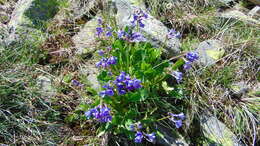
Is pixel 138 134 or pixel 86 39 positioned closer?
pixel 138 134

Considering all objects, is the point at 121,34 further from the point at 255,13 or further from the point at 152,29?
the point at 255,13

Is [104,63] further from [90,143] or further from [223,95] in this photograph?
[223,95]

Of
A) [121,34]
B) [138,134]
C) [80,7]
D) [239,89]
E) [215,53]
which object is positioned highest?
[121,34]

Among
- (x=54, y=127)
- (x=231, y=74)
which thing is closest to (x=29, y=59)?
(x=54, y=127)

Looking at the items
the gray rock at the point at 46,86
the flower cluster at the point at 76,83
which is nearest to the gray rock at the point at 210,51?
the flower cluster at the point at 76,83

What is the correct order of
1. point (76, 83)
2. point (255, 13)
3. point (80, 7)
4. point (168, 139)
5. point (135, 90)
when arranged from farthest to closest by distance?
point (255, 13) → point (80, 7) → point (76, 83) → point (168, 139) → point (135, 90)

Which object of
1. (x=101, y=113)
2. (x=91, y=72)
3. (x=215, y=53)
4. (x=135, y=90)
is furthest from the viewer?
(x=215, y=53)

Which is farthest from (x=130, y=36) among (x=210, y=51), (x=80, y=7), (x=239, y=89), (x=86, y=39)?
(x=80, y=7)

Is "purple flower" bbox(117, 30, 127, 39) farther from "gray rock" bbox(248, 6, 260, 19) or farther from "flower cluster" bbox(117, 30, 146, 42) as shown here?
"gray rock" bbox(248, 6, 260, 19)
